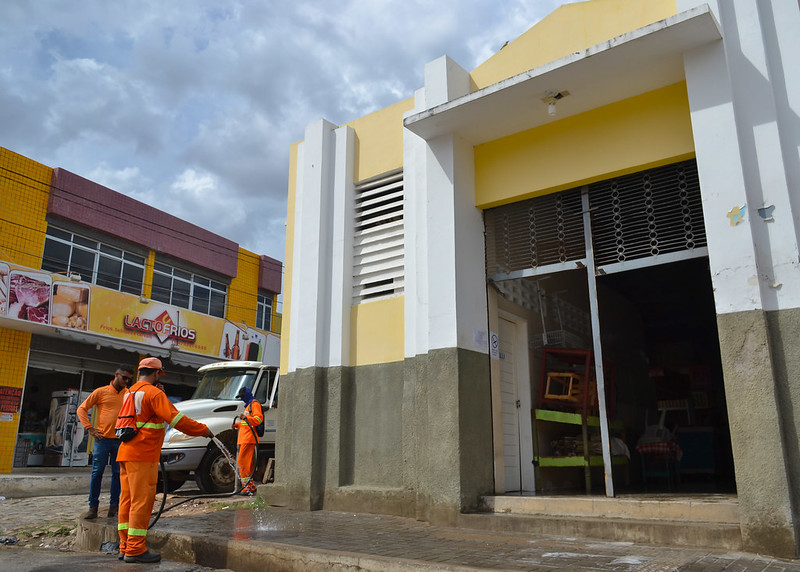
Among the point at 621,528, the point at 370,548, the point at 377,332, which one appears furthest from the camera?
the point at 377,332

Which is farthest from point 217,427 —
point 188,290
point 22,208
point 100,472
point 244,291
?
point 244,291

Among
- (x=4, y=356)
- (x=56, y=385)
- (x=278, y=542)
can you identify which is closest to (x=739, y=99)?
(x=278, y=542)

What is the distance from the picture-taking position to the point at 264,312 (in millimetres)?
25766

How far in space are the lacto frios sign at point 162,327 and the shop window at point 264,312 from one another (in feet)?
13.3

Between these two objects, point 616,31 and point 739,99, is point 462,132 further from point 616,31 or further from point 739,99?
point 739,99

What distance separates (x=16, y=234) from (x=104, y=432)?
38.2 feet

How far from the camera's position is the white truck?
1126 centimetres

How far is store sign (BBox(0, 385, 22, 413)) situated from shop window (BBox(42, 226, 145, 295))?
10.9ft

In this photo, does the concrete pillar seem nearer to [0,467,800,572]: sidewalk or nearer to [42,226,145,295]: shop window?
[0,467,800,572]: sidewalk

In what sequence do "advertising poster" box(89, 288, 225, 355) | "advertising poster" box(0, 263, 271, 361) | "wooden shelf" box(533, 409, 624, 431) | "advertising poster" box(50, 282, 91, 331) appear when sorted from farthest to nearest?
1. "advertising poster" box(89, 288, 225, 355)
2. "advertising poster" box(50, 282, 91, 331)
3. "advertising poster" box(0, 263, 271, 361)
4. "wooden shelf" box(533, 409, 624, 431)

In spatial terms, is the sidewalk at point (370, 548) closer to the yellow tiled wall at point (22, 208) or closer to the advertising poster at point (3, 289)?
the advertising poster at point (3, 289)

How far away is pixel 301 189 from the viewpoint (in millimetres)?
10812

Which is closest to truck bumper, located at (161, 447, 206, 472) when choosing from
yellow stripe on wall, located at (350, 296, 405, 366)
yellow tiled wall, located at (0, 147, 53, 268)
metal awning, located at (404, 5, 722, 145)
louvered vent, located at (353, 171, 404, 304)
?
yellow stripe on wall, located at (350, 296, 405, 366)

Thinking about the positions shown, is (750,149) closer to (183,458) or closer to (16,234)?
(183,458)
